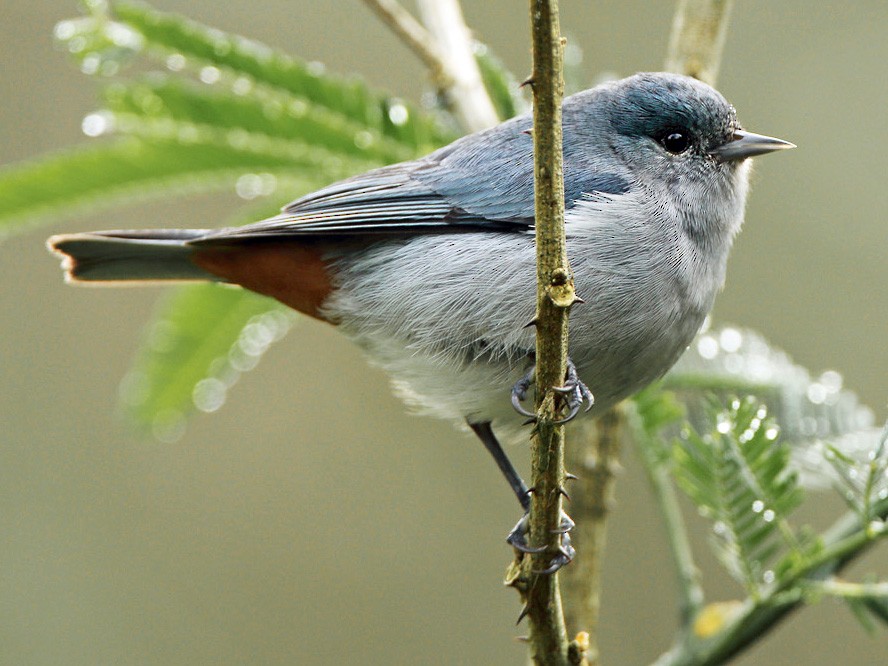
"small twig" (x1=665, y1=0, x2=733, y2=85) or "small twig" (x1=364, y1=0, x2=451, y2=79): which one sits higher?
"small twig" (x1=364, y1=0, x2=451, y2=79)

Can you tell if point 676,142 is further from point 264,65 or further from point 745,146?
point 264,65

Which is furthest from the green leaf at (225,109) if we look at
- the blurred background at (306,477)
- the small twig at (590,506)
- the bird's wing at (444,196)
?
the blurred background at (306,477)

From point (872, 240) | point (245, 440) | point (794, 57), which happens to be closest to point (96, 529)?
point (245, 440)

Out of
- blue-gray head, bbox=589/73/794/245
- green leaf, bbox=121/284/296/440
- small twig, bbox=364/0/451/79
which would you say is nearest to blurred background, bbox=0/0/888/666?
green leaf, bbox=121/284/296/440

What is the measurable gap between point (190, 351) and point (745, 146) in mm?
2144

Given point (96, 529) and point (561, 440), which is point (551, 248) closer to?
point (561, 440)

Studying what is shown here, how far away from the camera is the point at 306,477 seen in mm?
8109

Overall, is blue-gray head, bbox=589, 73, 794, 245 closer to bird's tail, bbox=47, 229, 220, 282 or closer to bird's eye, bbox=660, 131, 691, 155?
bird's eye, bbox=660, 131, 691, 155

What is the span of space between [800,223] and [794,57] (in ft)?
5.61

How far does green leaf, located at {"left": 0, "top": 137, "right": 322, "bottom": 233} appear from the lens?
10.8 feet

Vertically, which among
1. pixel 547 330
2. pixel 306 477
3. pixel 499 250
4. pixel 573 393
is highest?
pixel 499 250

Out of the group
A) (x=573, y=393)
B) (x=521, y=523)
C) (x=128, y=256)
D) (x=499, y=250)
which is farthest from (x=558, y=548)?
(x=128, y=256)

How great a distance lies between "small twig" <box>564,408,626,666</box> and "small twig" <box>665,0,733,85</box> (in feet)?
4.17

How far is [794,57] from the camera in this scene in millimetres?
9273
